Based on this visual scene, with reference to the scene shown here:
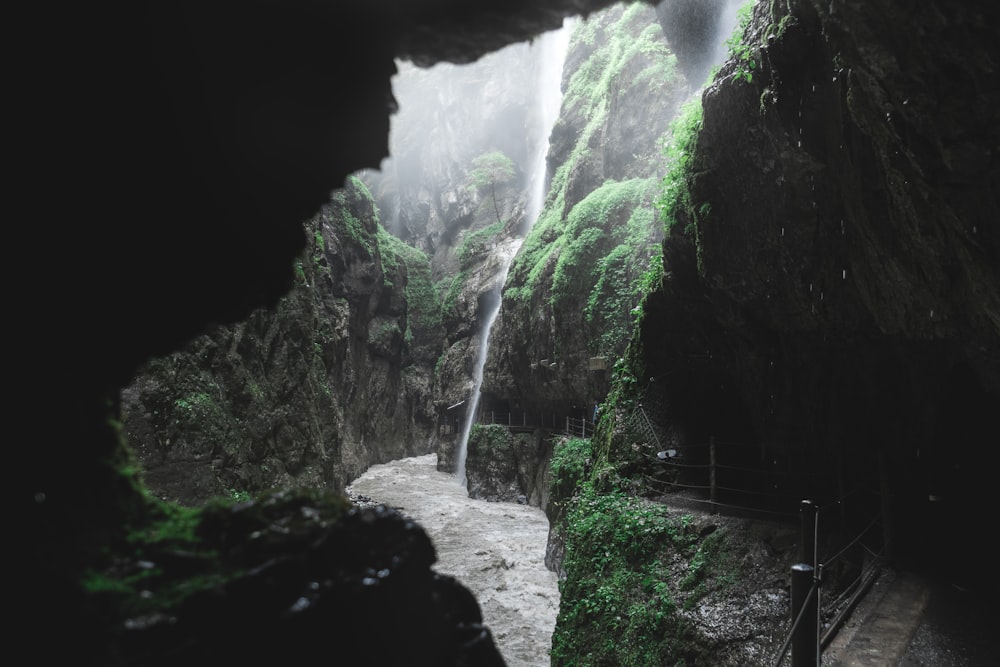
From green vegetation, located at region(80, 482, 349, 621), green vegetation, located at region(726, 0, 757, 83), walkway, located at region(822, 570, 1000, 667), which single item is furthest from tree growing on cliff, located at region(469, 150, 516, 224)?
green vegetation, located at region(80, 482, 349, 621)

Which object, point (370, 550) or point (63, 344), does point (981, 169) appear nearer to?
point (370, 550)

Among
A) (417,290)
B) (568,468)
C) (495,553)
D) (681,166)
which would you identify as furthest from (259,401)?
(417,290)

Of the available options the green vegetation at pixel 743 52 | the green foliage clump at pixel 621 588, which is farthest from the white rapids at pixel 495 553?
the green vegetation at pixel 743 52

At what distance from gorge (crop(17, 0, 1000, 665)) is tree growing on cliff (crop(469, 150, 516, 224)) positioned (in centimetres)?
2803

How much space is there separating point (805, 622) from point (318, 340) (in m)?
16.9

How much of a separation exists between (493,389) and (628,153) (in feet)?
39.1

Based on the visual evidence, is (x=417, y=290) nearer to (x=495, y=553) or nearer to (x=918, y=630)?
(x=495, y=553)

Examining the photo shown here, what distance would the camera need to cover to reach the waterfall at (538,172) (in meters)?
31.4

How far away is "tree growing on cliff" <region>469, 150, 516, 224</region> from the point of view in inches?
1793

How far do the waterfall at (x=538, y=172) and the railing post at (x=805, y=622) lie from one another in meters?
24.0

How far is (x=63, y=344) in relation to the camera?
2.31 metres

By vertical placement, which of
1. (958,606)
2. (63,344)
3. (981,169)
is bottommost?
(958,606)

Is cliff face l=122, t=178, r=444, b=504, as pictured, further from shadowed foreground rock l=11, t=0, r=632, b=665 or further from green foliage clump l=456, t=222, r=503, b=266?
green foliage clump l=456, t=222, r=503, b=266

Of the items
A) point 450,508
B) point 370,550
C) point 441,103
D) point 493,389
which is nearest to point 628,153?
point 493,389
